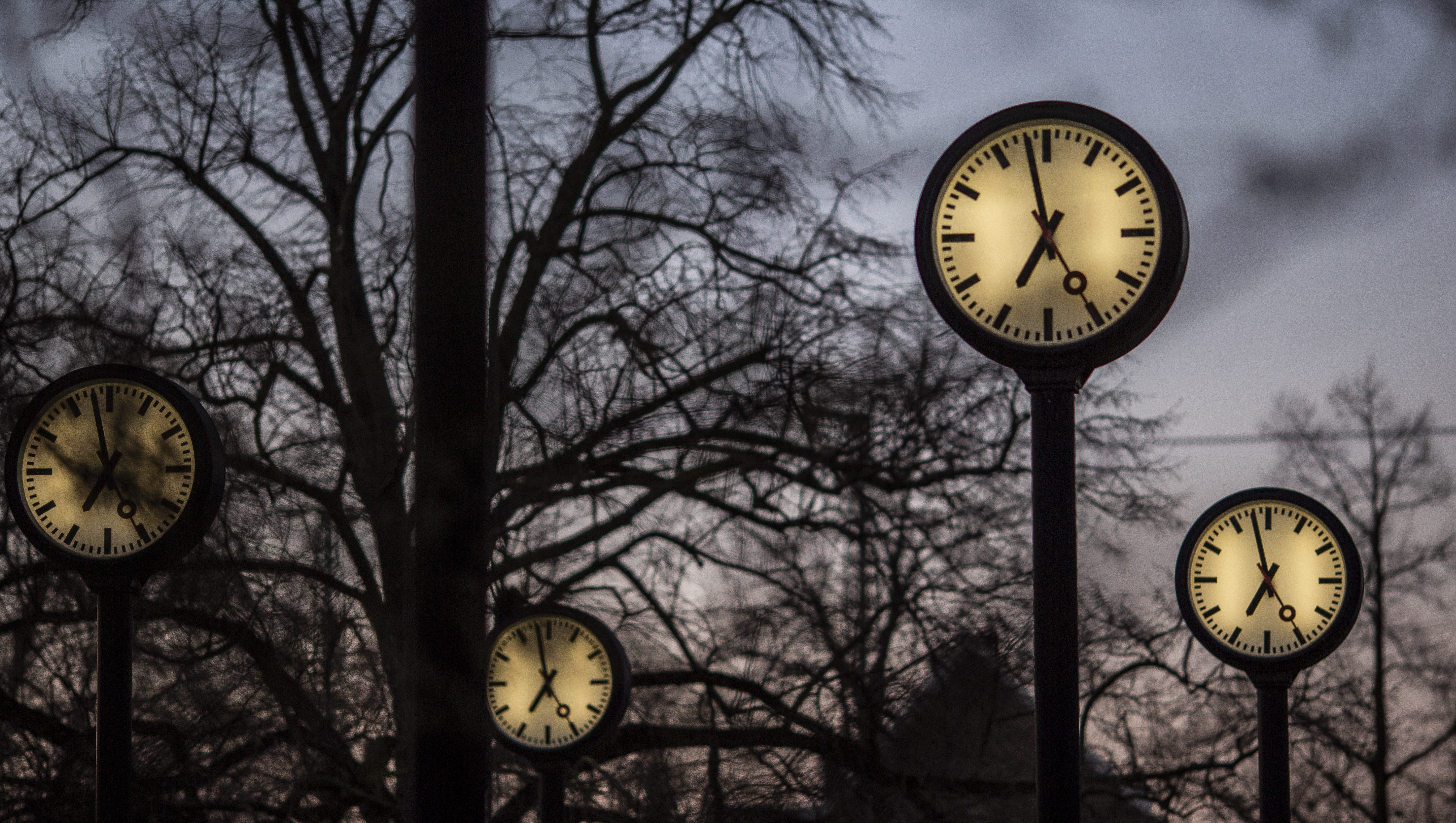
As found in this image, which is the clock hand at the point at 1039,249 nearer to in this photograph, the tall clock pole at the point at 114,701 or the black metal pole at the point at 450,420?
the black metal pole at the point at 450,420

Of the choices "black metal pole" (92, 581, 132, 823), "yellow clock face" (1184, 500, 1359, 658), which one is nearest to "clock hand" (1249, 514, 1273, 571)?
"yellow clock face" (1184, 500, 1359, 658)

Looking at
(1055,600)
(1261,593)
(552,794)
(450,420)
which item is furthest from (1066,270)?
(552,794)

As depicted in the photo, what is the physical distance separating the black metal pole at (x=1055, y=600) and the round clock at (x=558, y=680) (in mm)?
3360

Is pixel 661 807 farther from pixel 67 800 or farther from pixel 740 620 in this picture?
pixel 67 800

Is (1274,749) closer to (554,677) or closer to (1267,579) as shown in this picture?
(1267,579)

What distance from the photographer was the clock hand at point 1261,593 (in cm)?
390

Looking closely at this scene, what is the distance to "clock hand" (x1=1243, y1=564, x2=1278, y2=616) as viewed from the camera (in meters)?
3.90

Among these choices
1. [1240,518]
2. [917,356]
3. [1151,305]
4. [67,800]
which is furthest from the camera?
[917,356]

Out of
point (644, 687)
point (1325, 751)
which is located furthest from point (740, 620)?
point (1325, 751)

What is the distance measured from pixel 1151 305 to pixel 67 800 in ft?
19.8

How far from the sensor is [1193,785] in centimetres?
714

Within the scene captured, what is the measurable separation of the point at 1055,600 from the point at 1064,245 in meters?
0.47

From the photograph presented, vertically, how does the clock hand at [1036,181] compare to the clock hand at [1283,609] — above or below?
above

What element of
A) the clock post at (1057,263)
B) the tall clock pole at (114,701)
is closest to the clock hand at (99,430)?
the tall clock pole at (114,701)
